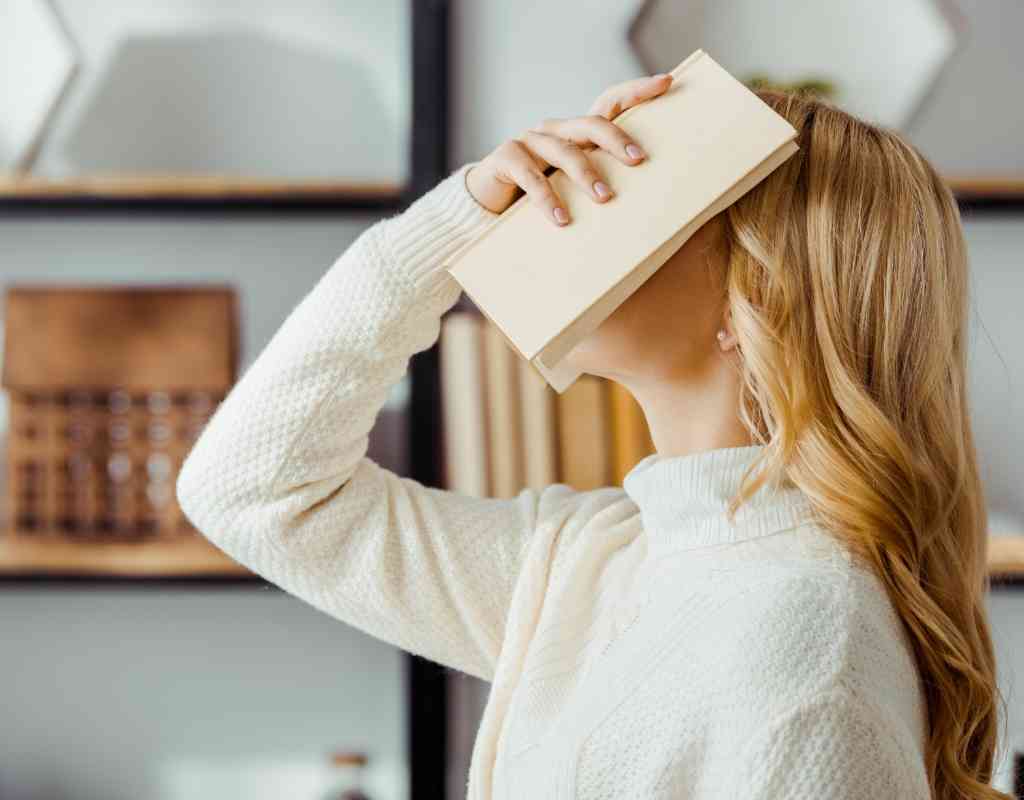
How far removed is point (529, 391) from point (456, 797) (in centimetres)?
67

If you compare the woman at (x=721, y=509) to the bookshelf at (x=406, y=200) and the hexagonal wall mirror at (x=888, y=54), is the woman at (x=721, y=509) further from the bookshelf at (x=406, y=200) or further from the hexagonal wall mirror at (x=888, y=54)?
the hexagonal wall mirror at (x=888, y=54)

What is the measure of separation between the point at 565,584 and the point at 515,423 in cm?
59

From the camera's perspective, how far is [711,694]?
0.69 m

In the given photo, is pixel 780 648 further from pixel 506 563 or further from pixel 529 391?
pixel 529 391

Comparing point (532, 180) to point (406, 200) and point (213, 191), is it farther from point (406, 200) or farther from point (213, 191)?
point (213, 191)

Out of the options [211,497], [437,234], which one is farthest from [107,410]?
[437,234]

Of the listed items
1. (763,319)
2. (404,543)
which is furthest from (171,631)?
(763,319)

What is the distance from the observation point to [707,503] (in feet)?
2.70

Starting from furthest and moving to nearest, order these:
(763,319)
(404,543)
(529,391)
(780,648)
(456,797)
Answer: (456,797) < (529,391) < (404,543) < (763,319) < (780,648)

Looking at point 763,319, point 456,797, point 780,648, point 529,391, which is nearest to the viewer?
point 780,648

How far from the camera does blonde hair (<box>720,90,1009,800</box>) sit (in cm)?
77

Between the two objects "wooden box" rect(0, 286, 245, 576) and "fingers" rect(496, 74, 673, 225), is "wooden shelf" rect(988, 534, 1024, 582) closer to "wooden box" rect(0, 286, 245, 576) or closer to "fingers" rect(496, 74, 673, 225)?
"fingers" rect(496, 74, 673, 225)

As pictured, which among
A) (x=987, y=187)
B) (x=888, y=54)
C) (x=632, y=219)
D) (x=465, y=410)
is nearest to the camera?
(x=632, y=219)

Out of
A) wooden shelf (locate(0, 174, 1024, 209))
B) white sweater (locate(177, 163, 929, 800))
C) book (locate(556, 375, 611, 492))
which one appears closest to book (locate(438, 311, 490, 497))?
book (locate(556, 375, 611, 492))
